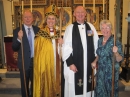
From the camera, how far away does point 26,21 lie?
3055 mm

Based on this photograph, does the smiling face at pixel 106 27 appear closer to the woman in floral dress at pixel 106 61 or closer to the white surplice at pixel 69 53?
the woman in floral dress at pixel 106 61

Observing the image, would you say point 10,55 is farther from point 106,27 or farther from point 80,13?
point 106,27

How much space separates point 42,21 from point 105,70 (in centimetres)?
300

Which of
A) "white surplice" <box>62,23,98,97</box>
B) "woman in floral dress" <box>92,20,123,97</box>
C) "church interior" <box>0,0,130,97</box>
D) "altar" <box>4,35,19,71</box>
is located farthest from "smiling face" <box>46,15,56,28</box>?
"altar" <box>4,35,19,71</box>

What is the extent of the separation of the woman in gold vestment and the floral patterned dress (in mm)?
703

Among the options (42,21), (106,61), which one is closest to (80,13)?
(106,61)

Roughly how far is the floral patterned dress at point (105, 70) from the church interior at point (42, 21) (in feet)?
4.84

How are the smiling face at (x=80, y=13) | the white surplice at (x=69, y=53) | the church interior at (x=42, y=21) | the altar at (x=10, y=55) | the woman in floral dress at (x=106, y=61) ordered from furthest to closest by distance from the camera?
1. the altar at (x=10, y=55)
2. the church interior at (x=42, y=21)
3. the white surplice at (x=69, y=53)
4. the smiling face at (x=80, y=13)
5. the woman in floral dress at (x=106, y=61)

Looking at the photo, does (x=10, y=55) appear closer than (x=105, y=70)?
No

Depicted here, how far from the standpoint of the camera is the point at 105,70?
2781mm

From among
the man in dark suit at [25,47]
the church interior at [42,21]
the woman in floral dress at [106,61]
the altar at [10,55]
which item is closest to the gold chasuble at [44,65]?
the man in dark suit at [25,47]

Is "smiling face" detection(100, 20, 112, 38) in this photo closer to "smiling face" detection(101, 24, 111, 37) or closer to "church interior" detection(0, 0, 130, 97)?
"smiling face" detection(101, 24, 111, 37)

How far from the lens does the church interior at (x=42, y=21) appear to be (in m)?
4.38

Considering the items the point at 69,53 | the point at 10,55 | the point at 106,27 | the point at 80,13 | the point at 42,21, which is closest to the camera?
the point at 106,27
